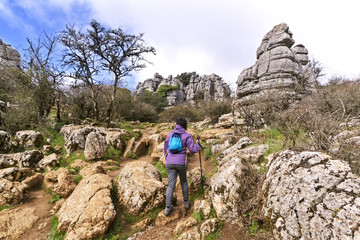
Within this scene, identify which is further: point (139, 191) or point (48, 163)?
point (48, 163)

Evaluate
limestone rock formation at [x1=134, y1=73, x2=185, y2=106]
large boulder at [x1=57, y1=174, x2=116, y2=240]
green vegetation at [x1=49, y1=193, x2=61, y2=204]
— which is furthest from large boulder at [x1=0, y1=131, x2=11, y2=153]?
limestone rock formation at [x1=134, y1=73, x2=185, y2=106]

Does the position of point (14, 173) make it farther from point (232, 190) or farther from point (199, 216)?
point (232, 190)

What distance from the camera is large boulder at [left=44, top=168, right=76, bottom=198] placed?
493 cm

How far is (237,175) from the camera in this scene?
12.0 ft

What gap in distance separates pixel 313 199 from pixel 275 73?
15151mm

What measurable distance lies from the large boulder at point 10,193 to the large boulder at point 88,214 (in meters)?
2.07

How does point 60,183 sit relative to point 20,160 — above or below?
below

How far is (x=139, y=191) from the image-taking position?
4.11 m

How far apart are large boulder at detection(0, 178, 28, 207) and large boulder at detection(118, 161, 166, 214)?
3.08 m

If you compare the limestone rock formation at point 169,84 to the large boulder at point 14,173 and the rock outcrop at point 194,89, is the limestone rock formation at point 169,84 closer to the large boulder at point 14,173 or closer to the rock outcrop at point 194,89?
the rock outcrop at point 194,89

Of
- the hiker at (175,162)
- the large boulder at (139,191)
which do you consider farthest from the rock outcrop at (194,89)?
the hiker at (175,162)

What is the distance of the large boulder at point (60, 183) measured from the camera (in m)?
4.93

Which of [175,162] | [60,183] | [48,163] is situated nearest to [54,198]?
[60,183]

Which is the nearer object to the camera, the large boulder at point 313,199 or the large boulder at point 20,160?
the large boulder at point 313,199
